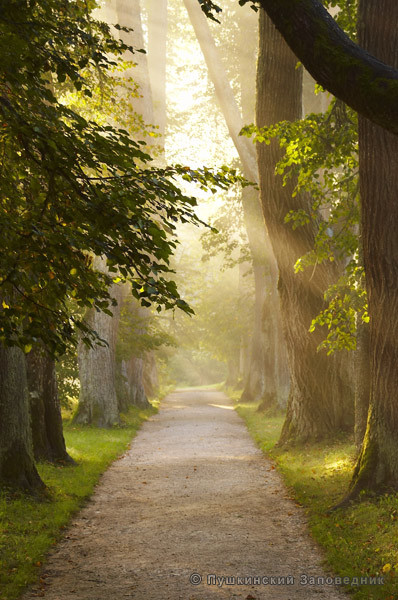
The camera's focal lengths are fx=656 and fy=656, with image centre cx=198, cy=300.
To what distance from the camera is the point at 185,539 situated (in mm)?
7402

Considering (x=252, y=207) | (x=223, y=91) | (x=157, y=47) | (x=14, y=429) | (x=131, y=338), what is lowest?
(x=14, y=429)

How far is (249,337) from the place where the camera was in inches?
1487

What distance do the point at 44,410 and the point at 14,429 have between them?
2.53 m

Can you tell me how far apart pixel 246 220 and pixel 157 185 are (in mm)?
18185

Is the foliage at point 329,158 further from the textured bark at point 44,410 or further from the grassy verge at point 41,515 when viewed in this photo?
the textured bark at point 44,410

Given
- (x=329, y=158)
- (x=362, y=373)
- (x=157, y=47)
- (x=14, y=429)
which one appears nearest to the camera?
(x=14, y=429)

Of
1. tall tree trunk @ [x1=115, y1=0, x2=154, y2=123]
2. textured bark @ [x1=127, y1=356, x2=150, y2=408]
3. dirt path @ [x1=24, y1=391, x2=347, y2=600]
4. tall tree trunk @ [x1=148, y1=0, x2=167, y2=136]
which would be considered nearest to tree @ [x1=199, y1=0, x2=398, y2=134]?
dirt path @ [x1=24, y1=391, x2=347, y2=600]

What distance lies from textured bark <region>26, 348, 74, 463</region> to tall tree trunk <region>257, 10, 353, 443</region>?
457cm

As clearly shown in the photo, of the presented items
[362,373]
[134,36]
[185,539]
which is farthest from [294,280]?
[134,36]

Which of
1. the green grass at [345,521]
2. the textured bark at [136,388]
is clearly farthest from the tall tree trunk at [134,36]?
the green grass at [345,521]

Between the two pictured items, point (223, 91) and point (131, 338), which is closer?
point (223, 91)

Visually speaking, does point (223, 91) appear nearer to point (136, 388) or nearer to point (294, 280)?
point (294, 280)

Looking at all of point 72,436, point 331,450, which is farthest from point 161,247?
point 72,436

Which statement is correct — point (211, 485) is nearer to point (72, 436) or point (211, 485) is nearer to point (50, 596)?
point (50, 596)
